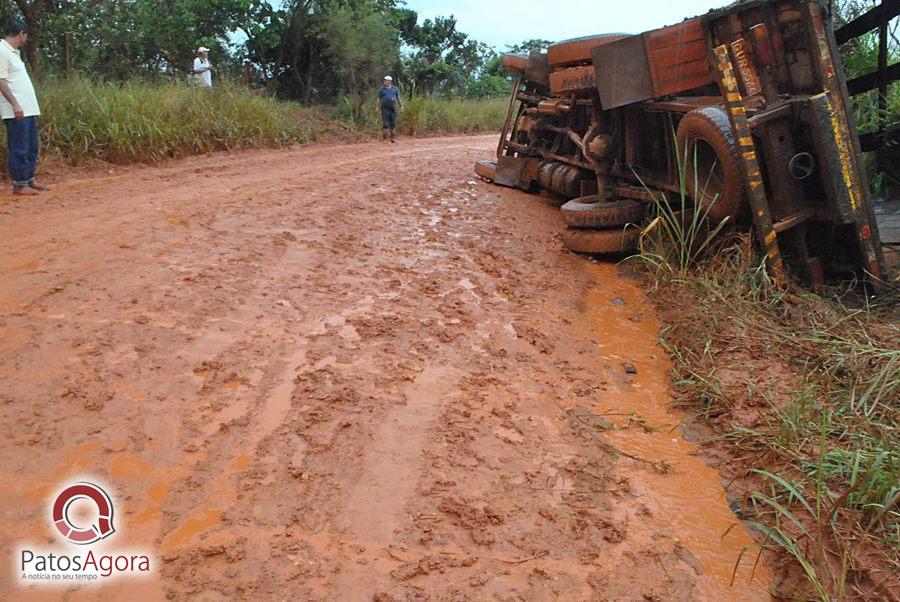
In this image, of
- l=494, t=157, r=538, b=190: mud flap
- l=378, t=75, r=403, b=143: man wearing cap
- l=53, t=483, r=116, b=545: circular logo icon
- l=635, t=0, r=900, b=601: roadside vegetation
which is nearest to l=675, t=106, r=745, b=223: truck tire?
l=635, t=0, r=900, b=601: roadside vegetation

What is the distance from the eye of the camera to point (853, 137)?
4852 mm

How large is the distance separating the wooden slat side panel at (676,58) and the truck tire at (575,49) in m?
1.44

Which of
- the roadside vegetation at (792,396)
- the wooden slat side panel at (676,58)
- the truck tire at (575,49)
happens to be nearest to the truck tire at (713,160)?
the roadside vegetation at (792,396)

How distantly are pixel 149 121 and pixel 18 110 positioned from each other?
9.06 ft

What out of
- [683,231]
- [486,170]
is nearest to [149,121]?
[486,170]

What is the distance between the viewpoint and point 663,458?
3.32 m

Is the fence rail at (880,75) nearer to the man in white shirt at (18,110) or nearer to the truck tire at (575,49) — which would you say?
the truck tire at (575,49)

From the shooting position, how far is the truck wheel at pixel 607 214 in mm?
6289

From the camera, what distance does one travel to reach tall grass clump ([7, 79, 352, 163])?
8.88m

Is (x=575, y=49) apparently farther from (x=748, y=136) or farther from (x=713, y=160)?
(x=748, y=136)

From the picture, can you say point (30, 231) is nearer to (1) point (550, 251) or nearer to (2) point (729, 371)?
(1) point (550, 251)

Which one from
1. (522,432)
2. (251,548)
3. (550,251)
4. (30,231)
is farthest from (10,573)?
(550,251)

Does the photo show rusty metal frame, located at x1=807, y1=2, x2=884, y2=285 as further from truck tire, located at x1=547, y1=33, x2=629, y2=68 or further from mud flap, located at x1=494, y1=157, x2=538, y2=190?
mud flap, located at x1=494, y1=157, x2=538, y2=190

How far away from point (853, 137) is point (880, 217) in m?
2.13
